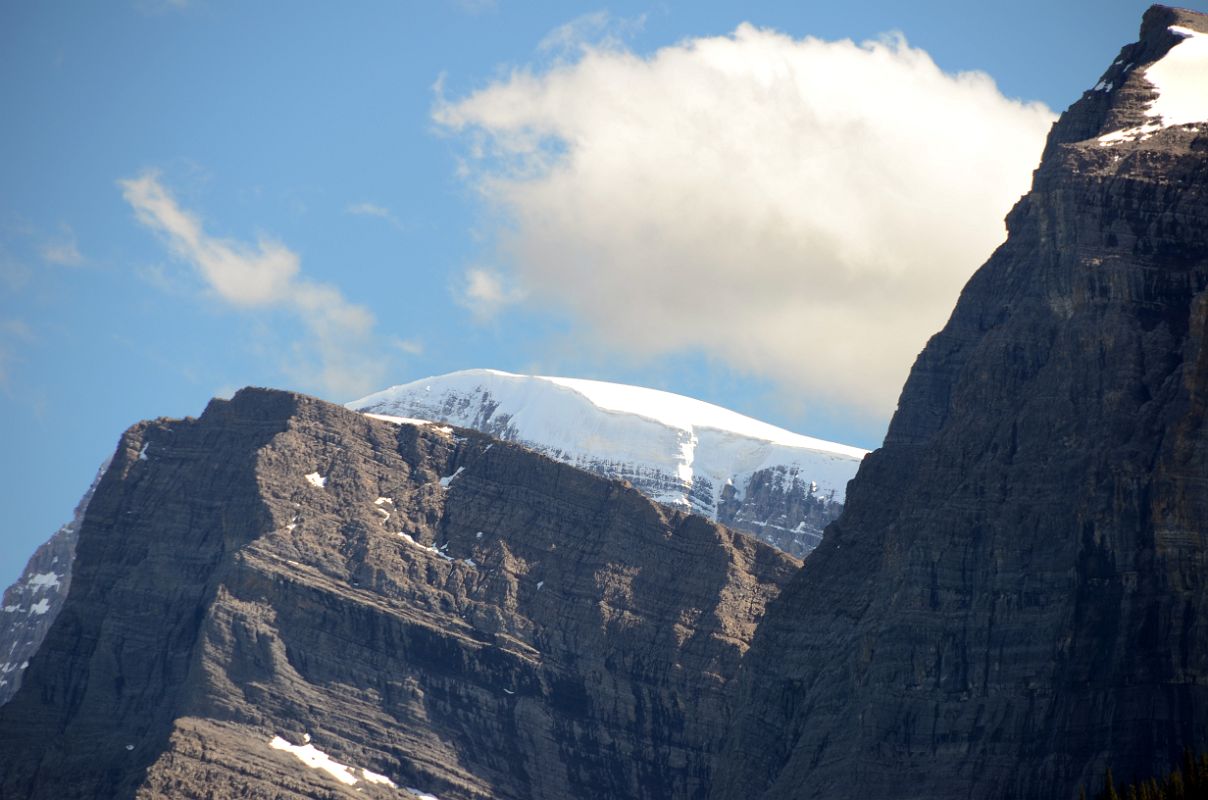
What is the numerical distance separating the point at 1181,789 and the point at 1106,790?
244 inches

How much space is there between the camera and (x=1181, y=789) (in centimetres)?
17712

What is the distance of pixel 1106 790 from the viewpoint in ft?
596
